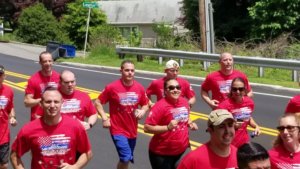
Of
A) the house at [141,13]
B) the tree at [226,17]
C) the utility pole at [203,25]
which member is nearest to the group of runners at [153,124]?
the utility pole at [203,25]

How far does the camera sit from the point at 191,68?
22.3 meters

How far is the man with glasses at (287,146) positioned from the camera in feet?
15.2

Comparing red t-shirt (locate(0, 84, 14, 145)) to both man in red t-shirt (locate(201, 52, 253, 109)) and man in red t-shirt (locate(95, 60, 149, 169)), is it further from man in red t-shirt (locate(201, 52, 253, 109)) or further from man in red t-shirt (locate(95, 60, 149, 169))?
man in red t-shirt (locate(201, 52, 253, 109))

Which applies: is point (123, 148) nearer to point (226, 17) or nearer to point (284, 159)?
point (284, 159)

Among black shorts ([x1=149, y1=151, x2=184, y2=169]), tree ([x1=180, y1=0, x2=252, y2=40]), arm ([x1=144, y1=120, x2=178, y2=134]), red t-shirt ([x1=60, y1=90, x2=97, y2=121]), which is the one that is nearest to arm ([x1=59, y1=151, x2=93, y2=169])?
arm ([x1=144, y1=120, x2=178, y2=134])

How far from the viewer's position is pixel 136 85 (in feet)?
26.6

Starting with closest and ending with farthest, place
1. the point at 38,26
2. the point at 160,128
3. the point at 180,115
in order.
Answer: the point at 160,128
the point at 180,115
the point at 38,26

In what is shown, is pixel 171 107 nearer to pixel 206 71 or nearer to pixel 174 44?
pixel 206 71

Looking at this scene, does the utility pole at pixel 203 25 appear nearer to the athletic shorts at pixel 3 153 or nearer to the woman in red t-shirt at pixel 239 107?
the athletic shorts at pixel 3 153

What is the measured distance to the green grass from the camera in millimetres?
17922

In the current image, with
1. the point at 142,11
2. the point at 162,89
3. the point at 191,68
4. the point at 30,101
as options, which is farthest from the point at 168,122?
the point at 142,11

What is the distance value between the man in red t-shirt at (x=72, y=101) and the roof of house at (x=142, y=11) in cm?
4551

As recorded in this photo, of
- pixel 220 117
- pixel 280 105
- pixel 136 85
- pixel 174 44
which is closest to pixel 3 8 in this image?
pixel 174 44

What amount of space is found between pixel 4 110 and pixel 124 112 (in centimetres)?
178
